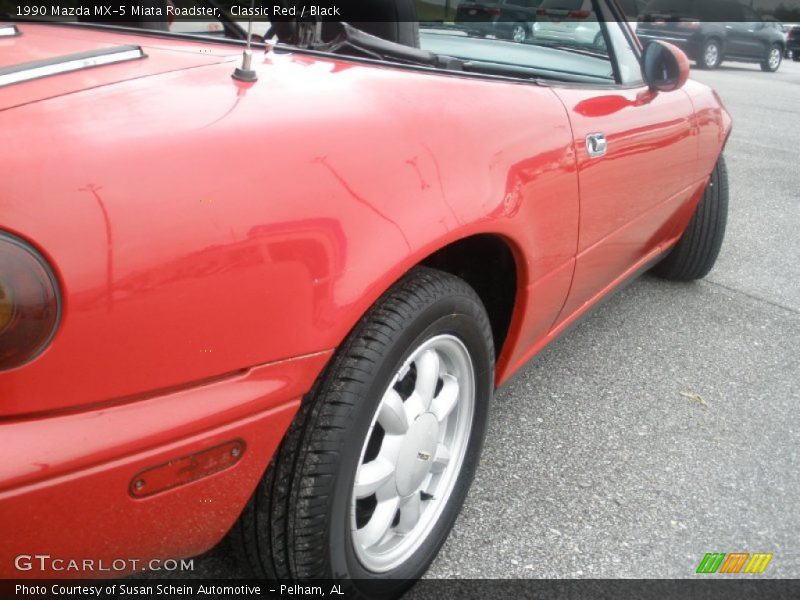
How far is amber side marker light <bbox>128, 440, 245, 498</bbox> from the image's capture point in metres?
1.16

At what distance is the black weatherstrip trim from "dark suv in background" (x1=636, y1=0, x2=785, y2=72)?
587 inches

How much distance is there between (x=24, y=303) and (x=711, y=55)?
18.6 m

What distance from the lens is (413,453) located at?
1.69 m

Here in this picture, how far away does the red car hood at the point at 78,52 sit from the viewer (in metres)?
1.26

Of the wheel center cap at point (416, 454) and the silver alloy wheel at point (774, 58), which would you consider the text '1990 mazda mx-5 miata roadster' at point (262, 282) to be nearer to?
the wheel center cap at point (416, 454)

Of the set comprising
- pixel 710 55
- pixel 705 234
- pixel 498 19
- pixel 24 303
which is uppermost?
pixel 710 55

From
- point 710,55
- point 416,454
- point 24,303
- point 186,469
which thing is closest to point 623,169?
A: point 416,454

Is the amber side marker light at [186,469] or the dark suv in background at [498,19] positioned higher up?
the dark suv in background at [498,19]

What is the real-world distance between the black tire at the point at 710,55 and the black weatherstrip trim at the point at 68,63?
690 inches

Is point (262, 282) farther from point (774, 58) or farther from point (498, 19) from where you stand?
point (774, 58)

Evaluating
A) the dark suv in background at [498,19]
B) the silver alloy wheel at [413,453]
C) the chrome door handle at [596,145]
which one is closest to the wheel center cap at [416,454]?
the silver alloy wheel at [413,453]

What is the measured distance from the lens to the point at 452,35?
270 centimetres

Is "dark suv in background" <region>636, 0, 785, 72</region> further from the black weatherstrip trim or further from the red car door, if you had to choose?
the black weatherstrip trim

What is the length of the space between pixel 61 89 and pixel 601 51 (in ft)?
6.19
